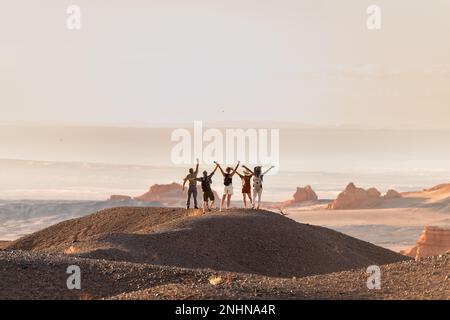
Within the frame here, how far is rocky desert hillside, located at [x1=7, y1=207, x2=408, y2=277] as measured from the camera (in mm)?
30609

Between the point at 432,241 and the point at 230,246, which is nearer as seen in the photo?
the point at 230,246

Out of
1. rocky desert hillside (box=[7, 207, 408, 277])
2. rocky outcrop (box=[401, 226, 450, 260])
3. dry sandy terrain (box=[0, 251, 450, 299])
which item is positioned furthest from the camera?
rocky outcrop (box=[401, 226, 450, 260])

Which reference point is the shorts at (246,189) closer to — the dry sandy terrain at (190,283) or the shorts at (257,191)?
the shorts at (257,191)

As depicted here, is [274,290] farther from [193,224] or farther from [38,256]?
[193,224]

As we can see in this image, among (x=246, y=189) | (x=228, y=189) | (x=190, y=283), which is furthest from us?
(x=246, y=189)

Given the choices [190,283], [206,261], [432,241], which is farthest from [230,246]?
[432,241]

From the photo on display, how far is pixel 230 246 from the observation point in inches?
1315

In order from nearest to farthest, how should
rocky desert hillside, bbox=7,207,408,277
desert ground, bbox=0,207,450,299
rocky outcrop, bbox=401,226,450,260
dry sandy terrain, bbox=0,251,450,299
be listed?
dry sandy terrain, bbox=0,251,450,299, desert ground, bbox=0,207,450,299, rocky desert hillside, bbox=7,207,408,277, rocky outcrop, bbox=401,226,450,260

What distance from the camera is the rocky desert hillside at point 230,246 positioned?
100 feet

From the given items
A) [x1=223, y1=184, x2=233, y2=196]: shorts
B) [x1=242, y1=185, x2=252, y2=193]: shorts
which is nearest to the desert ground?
[x1=223, y1=184, x2=233, y2=196]: shorts

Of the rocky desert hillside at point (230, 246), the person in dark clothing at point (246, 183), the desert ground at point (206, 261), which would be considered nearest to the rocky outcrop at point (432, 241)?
the desert ground at point (206, 261)

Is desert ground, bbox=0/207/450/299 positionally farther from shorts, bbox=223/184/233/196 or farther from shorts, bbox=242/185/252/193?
shorts, bbox=242/185/252/193

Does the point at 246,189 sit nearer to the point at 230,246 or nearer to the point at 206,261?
the point at 230,246

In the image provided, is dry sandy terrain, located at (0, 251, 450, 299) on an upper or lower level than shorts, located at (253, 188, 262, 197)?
lower
